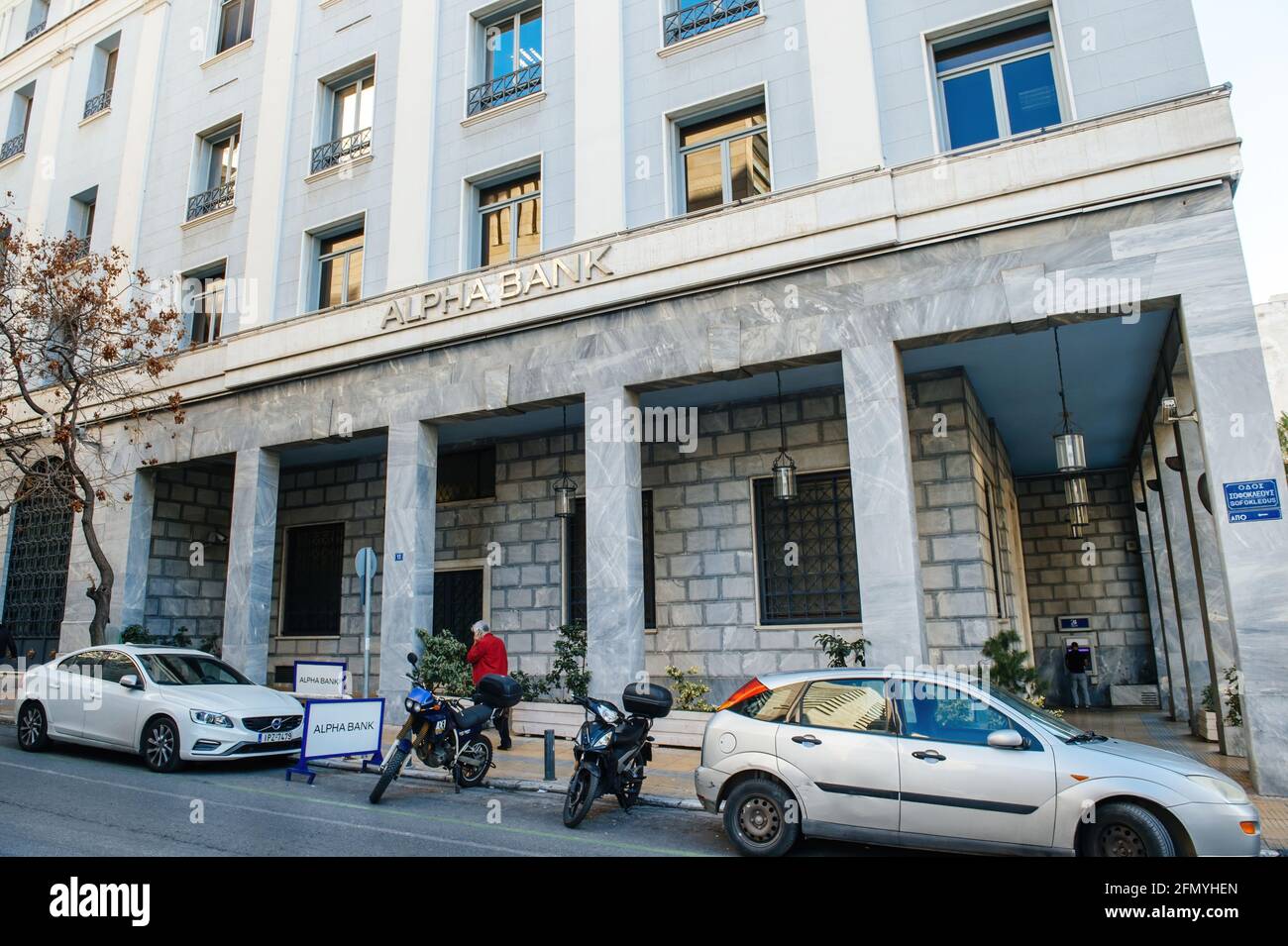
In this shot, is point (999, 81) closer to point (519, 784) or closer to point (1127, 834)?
point (1127, 834)

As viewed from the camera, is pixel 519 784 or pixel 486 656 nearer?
pixel 519 784

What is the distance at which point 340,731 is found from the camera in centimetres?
990

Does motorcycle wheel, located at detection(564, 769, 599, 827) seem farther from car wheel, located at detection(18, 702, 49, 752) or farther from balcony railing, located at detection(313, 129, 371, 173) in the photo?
balcony railing, located at detection(313, 129, 371, 173)

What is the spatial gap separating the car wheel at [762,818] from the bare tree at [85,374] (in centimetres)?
1417

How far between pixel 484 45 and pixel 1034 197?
35.1ft

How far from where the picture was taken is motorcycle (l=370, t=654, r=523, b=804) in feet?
28.7

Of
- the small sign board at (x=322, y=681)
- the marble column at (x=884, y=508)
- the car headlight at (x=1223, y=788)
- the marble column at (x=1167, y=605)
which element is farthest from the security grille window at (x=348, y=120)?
the marble column at (x=1167, y=605)

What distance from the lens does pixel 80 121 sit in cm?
2144

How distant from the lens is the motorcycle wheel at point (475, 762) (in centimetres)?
915

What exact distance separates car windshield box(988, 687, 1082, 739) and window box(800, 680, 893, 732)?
801 mm

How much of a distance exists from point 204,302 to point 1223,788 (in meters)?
19.6

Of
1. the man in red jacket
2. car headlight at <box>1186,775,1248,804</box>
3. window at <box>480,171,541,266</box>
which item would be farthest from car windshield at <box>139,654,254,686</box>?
car headlight at <box>1186,775,1248,804</box>

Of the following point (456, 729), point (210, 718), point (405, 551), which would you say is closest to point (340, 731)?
point (210, 718)

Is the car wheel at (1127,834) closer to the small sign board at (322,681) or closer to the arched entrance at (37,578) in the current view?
the small sign board at (322,681)
